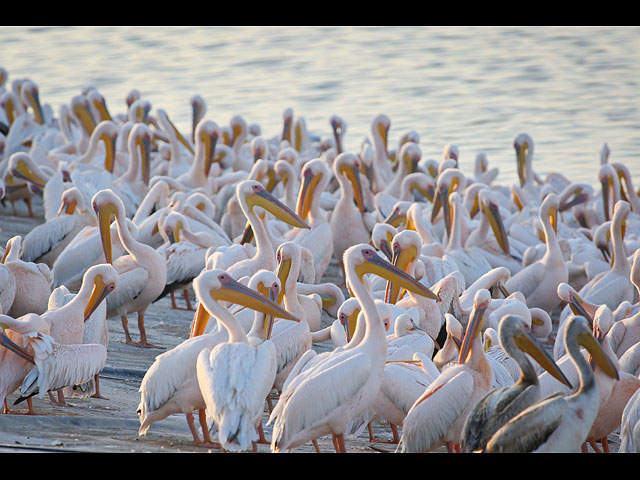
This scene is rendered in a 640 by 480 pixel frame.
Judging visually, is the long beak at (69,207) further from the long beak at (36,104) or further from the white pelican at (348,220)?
the long beak at (36,104)

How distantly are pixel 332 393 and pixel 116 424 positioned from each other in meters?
1.16

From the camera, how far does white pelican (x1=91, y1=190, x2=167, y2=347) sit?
691cm

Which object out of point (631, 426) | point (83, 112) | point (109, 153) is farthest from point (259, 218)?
point (83, 112)

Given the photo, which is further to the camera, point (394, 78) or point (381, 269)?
point (394, 78)

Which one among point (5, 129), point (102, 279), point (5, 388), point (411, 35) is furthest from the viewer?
point (411, 35)

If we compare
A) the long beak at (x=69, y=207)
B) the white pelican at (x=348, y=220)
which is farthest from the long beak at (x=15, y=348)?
the white pelican at (x=348, y=220)

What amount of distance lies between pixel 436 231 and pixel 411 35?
1947cm

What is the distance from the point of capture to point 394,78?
22.9 m

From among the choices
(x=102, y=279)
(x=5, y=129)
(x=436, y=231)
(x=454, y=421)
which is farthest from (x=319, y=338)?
(x=5, y=129)

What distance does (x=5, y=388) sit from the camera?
505 centimetres

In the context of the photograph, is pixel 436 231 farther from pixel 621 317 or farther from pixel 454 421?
pixel 454 421

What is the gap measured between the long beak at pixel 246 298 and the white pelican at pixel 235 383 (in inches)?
5.9

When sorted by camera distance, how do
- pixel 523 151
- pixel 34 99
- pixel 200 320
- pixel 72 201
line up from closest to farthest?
pixel 200 320, pixel 72 201, pixel 523 151, pixel 34 99

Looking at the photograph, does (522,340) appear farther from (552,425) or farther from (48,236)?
(48,236)
